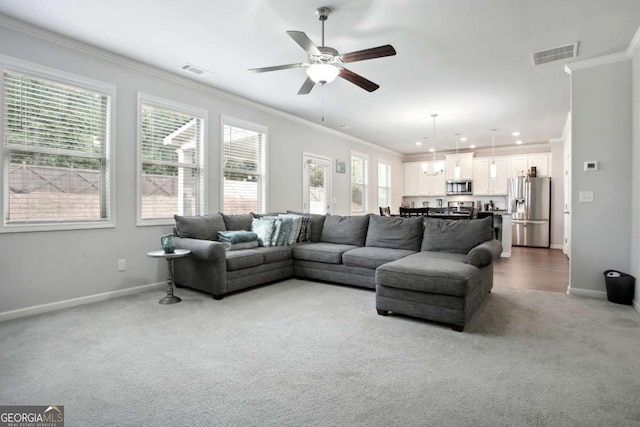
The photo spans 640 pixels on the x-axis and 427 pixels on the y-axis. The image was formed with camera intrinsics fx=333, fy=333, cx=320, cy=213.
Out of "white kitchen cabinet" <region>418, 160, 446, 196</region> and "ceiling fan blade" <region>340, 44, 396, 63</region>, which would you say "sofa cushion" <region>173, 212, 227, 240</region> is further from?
"white kitchen cabinet" <region>418, 160, 446, 196</region>

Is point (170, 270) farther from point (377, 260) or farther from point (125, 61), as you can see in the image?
point (125, 61)

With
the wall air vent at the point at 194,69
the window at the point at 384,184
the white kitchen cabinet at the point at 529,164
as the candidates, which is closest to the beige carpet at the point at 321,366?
the wall air vent at the point at 194,69

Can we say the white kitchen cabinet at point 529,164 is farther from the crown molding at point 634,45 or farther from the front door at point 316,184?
the crown molding at point 634,45

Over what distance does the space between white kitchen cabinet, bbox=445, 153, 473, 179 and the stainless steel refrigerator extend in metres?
1.27

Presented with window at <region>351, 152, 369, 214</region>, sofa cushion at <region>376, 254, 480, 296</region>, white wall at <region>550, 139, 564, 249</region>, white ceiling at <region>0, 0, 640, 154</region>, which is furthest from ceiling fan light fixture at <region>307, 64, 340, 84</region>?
white wall at <region>550, 139, 564, 249</region>

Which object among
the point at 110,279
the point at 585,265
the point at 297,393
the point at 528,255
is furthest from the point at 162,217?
the point at 528,255

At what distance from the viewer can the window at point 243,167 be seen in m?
5.21

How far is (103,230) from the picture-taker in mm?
3732

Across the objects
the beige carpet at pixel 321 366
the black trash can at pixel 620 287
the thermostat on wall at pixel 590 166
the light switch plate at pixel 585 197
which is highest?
the thermostat on wall at pixel 590 166

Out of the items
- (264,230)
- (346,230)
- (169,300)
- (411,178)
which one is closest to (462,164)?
(411,178)

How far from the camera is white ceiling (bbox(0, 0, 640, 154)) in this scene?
2.87m

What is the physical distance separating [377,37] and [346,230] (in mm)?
2588

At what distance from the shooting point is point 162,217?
14.2ft

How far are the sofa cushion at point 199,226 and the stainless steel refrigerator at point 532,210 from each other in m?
7.30
